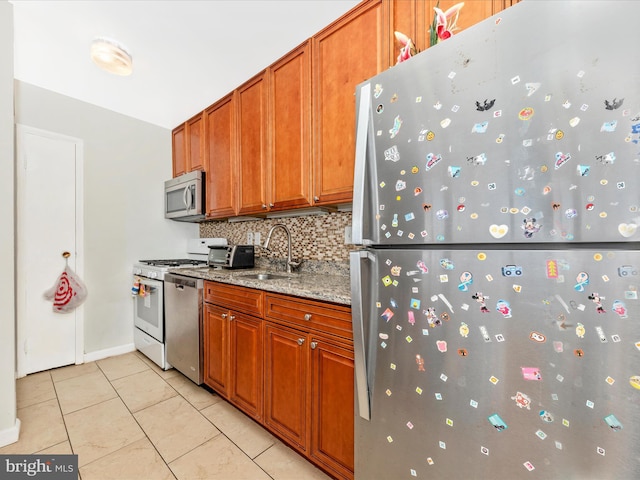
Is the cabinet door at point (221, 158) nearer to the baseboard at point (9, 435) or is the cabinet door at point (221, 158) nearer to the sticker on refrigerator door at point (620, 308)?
the baseboard at point (9, 435)

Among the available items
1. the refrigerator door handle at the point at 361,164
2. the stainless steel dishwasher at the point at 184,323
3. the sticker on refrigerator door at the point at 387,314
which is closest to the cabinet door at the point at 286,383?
the sticker on refrigerator door at the point at 387,314

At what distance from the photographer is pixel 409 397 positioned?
0.96 meters

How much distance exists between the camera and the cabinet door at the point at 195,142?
2.77m

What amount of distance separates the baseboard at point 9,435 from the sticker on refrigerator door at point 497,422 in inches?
96.7

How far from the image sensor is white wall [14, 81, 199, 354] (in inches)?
103

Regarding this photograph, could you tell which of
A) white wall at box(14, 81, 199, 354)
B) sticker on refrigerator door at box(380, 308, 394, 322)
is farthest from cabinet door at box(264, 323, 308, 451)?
white wall at box(14, 81, 199, 354)

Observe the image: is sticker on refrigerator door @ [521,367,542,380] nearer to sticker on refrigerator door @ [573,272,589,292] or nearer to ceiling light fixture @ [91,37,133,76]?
sticker on refrigerator door @ [573,272,589,292]

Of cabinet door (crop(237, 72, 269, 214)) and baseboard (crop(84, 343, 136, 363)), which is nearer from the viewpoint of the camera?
cabinet door (crop(237, 72, 269, 214))

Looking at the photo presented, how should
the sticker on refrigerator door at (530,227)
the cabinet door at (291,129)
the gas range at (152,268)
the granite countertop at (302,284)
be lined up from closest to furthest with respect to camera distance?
the sticker on refrigerator door at (530,227)
the granite countertop at (302,284)
the cabinet door at (291,129)
the gas range at (152,268)

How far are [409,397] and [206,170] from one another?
101 inches

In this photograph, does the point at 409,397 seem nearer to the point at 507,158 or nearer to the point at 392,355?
→ the point at 392,355

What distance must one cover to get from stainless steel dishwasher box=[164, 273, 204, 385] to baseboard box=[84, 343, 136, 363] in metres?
0.85

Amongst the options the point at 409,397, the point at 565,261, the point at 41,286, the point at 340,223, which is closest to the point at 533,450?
the point at 409,397

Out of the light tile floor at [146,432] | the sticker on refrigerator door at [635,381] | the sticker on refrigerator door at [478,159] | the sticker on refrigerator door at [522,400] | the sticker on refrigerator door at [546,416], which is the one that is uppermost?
the sticker on refrigerator door at [478,159]
